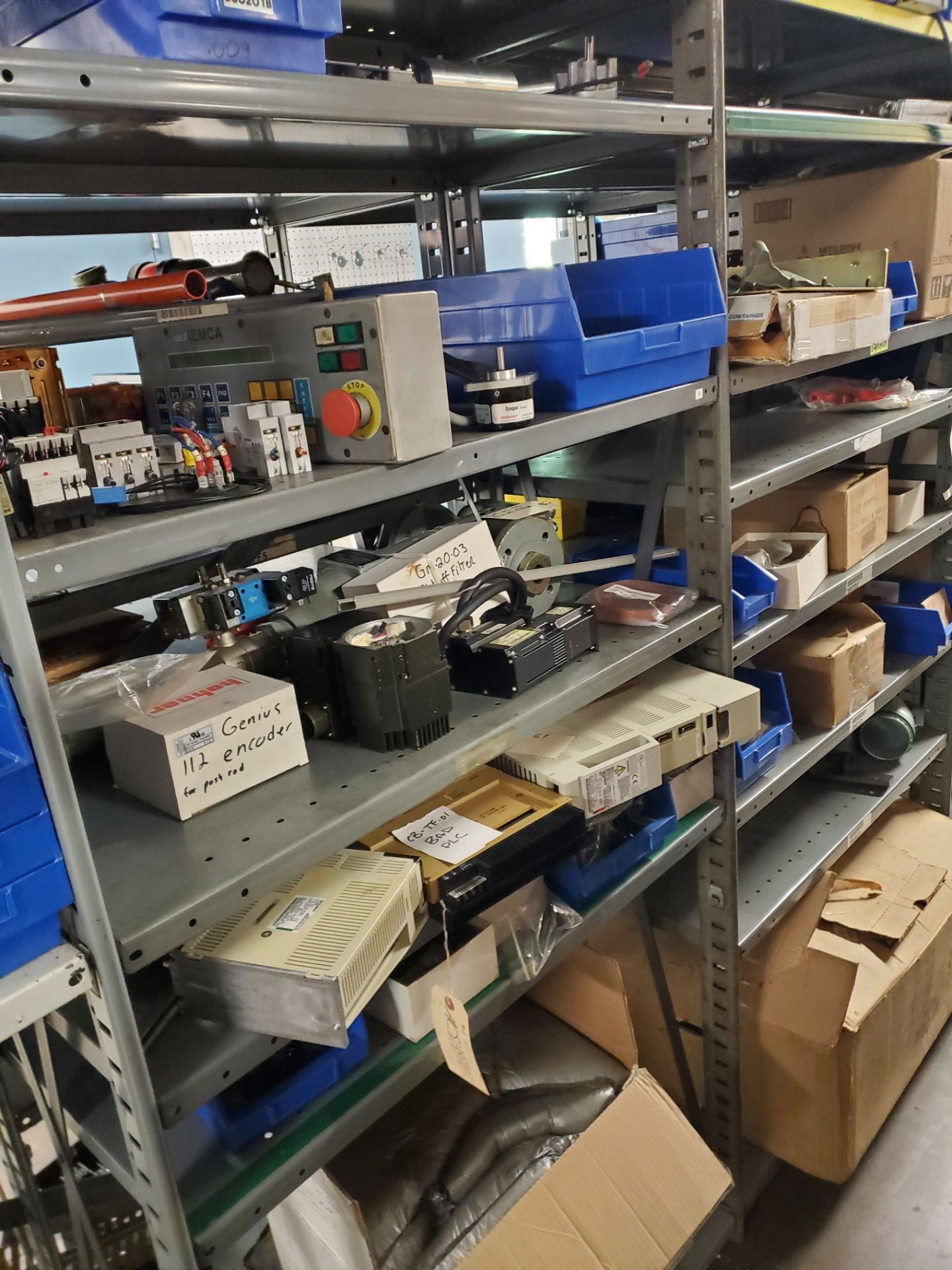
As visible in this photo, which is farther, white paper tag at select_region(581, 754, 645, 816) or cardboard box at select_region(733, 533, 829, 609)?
cardboard box at select_region(733, 533, 829, 609)

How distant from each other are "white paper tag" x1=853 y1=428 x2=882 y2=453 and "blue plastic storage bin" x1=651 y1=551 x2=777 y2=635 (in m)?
0.33

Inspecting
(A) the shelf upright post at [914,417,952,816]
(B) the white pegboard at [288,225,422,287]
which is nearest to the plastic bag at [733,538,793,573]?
(A) the shelf upright post at [914,417,952,816]

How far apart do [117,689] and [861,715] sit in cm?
150

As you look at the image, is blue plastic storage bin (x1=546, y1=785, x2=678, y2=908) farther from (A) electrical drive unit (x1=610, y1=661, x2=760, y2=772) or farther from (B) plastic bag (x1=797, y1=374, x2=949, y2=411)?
(B) plastic bag (x1=797, y1=374, x2=949, y2=411)

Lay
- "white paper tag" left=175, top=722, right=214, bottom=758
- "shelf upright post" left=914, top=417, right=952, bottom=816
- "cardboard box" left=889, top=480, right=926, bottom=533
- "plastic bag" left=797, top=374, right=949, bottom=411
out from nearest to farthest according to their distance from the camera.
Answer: "white paper tag" left=175, top=722, right=214, bottom=758 < "plastic bag" left=797, top=374, right=949, bottom=411 < "cardboard box" left=889, top=480, right=926, bottom=533 < "shelf upright post" left=914, top=417, right=952, bottom=816

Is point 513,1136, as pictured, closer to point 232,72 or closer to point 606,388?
point 606,388

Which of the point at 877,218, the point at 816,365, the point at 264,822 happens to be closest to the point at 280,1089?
the point at 264,822

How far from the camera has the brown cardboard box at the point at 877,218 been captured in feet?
5.95

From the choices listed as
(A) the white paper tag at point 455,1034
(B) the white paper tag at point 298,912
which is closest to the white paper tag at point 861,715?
(A) the white paper tag at point 455,1034

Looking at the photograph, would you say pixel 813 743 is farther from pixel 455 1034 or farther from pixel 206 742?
pixel 206 742

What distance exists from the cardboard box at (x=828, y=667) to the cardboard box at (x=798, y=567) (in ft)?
0.55

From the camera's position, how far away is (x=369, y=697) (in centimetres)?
103

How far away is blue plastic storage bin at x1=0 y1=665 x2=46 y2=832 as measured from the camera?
2.23 ft

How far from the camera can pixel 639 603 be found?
1396 millimetres
